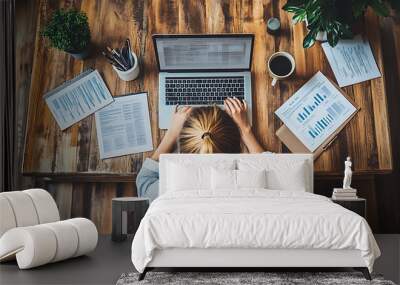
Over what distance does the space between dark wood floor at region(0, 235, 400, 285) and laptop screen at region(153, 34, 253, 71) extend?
1975 mm

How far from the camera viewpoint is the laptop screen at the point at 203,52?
19.6 ft

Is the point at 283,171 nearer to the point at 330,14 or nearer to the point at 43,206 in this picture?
the point at 330,14

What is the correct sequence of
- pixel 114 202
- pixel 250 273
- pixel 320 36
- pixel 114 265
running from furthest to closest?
→ pixel 320 36 → pixel 114 202 → pixel 114 265 → pixel 250 273

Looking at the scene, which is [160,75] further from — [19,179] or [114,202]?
[19,179]

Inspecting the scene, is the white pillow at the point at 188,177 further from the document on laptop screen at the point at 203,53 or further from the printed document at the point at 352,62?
the printed document at the point at 352,62

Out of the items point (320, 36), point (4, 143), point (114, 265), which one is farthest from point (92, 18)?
point (114, 265)

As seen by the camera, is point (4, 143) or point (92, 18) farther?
point (92, 18)

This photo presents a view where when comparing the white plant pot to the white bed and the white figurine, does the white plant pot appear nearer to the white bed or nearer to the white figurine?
the white figurine

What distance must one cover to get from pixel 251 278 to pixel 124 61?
288cm

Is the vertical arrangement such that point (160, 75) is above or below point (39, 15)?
below

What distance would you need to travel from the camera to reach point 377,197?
5.98 m

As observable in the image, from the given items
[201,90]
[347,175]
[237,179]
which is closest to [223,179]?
[237,179]

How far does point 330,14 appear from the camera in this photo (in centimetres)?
575

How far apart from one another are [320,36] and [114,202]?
261 cm
